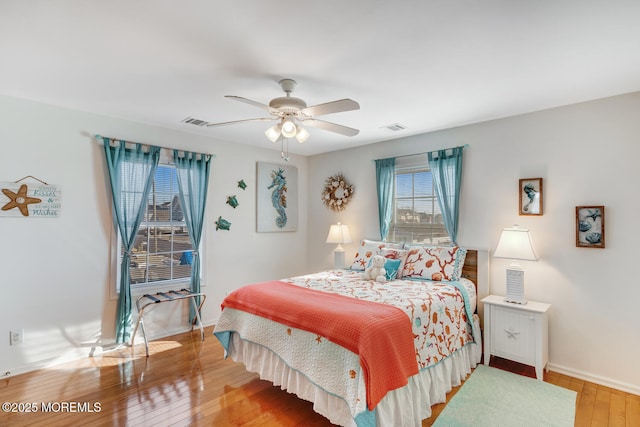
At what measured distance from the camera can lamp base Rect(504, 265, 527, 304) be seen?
300cm

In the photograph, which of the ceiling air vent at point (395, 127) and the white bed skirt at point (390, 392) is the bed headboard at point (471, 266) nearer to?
the white bed skirt at point (390, 392)

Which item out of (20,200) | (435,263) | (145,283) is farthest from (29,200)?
(435,263)

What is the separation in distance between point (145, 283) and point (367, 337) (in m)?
2.94

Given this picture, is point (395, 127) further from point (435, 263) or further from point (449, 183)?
point (435, 263)

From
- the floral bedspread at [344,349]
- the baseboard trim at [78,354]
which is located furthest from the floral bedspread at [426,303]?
the baseboard trim at [78,354]

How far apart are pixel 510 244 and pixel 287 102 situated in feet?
7.94

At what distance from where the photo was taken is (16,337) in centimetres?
294

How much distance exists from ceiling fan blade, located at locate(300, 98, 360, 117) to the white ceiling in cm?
29

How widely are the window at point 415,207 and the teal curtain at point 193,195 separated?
252cm

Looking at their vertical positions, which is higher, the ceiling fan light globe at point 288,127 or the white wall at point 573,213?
the ceiling fan light globe at point 288,127

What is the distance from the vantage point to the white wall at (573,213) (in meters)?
2.72

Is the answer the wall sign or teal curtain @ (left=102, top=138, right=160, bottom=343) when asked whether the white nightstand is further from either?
the wall sign

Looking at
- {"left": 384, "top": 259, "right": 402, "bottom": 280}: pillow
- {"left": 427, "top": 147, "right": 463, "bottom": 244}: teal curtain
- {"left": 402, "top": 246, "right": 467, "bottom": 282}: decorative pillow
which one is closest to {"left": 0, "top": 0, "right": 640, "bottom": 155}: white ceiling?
{"left": 427, "top": 147, "right": 463, "bottom": 244}: teal curtain

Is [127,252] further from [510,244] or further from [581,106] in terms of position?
[581,106]
